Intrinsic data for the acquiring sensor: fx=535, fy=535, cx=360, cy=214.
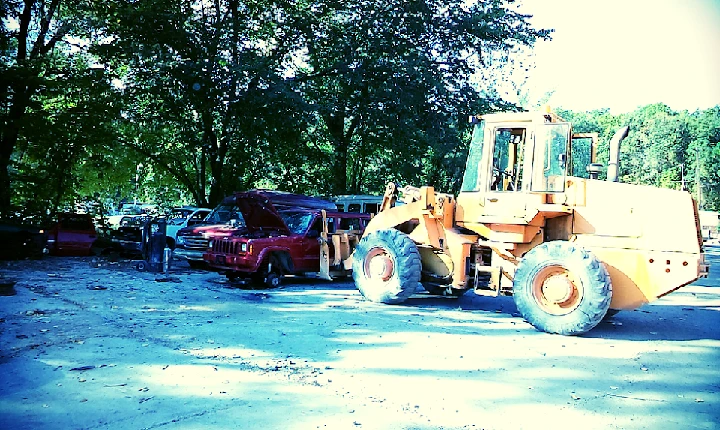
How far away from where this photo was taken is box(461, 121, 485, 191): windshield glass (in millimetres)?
9219

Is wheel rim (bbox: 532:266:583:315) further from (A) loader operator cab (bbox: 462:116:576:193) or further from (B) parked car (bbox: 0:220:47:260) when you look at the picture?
(B) parked car (bbox: 0:220:47:260)

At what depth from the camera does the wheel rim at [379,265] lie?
9.60 m

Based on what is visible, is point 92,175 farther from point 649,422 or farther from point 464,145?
point 649,422

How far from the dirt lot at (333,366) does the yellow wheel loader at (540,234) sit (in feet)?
1.93

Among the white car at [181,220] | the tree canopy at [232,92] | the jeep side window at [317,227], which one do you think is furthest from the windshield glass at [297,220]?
the tree canopy at [232,92]

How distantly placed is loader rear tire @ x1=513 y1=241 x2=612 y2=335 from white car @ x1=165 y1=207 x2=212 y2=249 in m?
10.9

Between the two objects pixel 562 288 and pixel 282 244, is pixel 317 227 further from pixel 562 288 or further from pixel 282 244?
pixel 562 288

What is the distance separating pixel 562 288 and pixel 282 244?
20.8 feet

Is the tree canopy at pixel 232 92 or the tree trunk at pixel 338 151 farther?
the tree trunk at pixel 338 151

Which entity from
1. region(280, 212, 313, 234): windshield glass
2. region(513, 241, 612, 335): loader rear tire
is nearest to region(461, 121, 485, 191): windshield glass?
region(513, 241, 612, 335): loader rear tire

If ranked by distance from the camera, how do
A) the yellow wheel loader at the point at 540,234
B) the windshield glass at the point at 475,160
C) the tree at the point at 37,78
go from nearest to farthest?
1. the yellow wheel loader at the point at 540,234
2. the windshield glass at the point at 475,160
3. the tree at the point at 37,78

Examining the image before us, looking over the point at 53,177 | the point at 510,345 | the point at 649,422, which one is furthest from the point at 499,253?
the point at 53,177

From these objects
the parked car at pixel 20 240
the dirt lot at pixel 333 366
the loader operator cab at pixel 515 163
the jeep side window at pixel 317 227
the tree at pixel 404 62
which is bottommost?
the dirt lot at pixel 333 366

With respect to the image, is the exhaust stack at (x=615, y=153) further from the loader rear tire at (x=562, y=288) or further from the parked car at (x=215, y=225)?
the parked car at (x=215, y=225)
